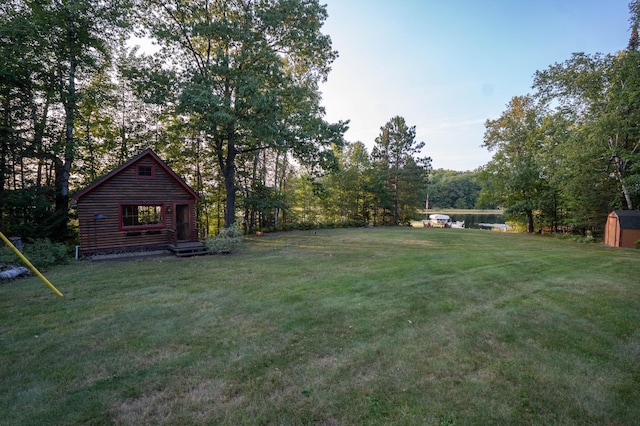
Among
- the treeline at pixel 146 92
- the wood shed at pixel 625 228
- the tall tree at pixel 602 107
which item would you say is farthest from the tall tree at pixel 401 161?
the wood shed at pixel 625 228

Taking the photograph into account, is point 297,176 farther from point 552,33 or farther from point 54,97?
point 552,33

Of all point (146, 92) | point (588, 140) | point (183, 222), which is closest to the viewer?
point (183, 222)

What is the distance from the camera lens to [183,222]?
13695 mm

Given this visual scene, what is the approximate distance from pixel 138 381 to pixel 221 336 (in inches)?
47.3

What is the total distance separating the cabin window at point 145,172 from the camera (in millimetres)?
11910

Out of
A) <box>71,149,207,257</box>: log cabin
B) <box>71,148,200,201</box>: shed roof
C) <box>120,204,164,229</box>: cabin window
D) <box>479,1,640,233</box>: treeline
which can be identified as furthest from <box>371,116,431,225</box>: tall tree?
<box>120,204,164,229</box>: cabin window

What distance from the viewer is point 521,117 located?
959 inches

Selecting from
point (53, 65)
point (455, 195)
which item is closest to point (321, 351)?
point (53, 65)

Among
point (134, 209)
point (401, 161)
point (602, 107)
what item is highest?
point (602, 107)

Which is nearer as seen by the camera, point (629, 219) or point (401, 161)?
point (629, 219)

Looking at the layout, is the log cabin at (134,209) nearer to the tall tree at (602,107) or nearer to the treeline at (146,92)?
the treeline at (146,92)

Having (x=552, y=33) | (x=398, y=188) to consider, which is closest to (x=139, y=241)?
(x=552, y=33)

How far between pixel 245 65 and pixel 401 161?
21.2 metres

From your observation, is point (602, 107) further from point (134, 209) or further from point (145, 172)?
point (134, 209)
